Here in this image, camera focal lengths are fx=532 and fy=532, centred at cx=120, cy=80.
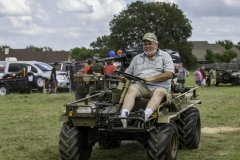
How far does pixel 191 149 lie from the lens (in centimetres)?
927

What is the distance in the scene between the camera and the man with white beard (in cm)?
786

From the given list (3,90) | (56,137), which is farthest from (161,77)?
(3,90)

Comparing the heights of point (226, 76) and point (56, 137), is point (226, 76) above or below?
above

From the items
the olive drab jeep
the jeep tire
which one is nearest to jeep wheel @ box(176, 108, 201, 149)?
the olive drab jeep

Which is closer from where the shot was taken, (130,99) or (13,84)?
(130,99)

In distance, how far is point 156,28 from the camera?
270 ft

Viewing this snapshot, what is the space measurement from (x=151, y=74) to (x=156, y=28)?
245ft

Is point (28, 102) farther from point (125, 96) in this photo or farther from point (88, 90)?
point (125, 96)

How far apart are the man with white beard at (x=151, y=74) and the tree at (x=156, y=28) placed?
72.0 m

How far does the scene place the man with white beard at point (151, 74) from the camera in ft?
25.8

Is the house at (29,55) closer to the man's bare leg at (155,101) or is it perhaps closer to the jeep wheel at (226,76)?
the jeep wheel at (226,76)

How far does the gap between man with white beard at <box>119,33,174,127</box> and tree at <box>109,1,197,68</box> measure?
7200 centimetres

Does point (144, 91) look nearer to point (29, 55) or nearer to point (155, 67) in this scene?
point (155, 67)

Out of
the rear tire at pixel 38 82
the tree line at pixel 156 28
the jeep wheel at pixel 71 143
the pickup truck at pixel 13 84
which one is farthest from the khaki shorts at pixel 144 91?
the tree line at pixel 156 28
